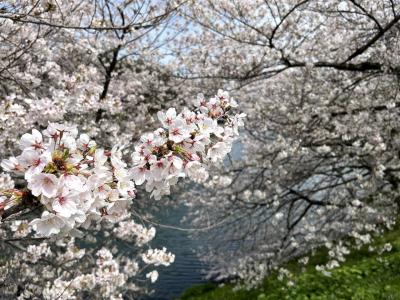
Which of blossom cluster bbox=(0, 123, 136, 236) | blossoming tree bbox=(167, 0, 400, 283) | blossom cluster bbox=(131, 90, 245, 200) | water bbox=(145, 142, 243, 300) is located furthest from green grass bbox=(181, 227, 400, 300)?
blossom cluster bbox=(0, 123, 136, 236)

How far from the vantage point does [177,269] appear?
17.5m

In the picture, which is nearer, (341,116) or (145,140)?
(145,140)

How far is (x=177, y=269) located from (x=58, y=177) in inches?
656

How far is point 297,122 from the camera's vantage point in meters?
8.50

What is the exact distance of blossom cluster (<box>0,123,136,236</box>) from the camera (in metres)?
1.60

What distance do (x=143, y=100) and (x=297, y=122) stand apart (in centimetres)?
411

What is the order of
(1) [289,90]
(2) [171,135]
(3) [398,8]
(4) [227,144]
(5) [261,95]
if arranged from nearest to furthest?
(2) [171,135] < (4) [227,144] < (3) [398,8] < (1) [289,90] < (5) [261,95]

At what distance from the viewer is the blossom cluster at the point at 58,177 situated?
1.60m

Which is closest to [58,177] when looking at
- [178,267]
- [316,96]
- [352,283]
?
[352,283]

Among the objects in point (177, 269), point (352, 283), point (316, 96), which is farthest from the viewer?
point (177, 269)

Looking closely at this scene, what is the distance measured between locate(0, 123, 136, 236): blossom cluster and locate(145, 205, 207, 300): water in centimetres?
1316

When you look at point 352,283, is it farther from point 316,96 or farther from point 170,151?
point 170,151

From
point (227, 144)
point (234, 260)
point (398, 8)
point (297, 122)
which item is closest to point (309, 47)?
point (297, 122)

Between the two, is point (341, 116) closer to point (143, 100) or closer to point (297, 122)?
point (297, 122)
